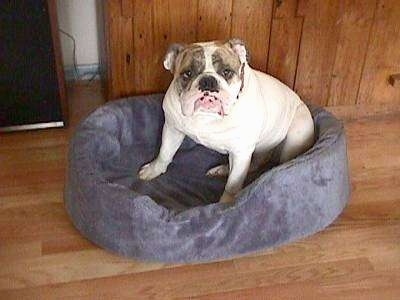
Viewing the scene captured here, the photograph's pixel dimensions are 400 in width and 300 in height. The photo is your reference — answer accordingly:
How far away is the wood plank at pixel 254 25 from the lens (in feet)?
5.98

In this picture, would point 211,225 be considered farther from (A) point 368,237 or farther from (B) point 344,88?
(B) point 344,88

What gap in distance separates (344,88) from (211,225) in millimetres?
857

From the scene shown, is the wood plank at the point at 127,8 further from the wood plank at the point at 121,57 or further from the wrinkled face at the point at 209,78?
the wrinkled face at the point at 209,78

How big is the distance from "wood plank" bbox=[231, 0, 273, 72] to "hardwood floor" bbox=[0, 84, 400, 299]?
52 cm

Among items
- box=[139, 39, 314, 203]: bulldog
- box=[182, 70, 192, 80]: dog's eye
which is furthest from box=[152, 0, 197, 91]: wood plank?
box=[182, 70, 192, 80]: dog's eye

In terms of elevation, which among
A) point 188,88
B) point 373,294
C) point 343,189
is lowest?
point 373,294

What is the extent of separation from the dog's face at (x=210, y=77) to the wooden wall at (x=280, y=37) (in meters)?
0.31

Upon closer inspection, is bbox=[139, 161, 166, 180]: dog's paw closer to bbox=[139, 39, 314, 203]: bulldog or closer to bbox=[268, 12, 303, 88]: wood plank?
bbox=[139, 39, 314, 203]: bulldog

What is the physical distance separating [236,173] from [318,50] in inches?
22.8

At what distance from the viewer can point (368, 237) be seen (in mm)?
1699

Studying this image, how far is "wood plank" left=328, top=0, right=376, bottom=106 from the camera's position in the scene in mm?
1894

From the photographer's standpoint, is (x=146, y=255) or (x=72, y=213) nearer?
(x=146, y=255)

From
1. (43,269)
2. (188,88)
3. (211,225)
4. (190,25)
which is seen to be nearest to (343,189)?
(211,225)

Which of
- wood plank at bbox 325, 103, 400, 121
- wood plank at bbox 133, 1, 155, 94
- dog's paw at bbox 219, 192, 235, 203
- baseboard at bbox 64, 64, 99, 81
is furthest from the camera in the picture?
baseboard at bbox 64, 64, 99, 81
